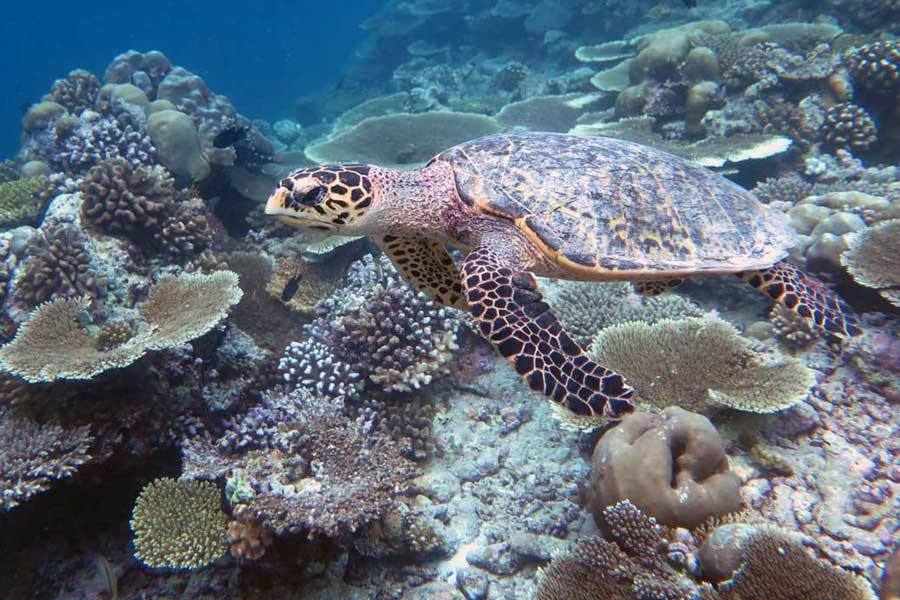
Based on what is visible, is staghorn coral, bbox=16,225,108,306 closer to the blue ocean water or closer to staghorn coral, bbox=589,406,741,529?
staghorn coral, bbox=589,406,741,529

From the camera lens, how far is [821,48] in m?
7.79

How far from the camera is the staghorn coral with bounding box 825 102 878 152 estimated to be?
6895mm

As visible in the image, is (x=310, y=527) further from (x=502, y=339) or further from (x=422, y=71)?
(x=422, y=71)

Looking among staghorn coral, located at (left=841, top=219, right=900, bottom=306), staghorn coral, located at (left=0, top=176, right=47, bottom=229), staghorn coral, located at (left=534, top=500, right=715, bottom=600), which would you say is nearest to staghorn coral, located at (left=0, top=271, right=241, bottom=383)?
staghorn coral, located at (left=534, top=500, right=715, bottom=600)

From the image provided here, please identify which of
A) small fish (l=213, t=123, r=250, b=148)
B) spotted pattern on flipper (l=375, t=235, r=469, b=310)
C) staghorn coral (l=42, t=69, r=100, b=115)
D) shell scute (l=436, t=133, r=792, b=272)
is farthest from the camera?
staghorn coral (l=42, t=69, r=100, b=115)

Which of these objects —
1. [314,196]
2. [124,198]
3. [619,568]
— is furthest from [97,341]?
[619,568]

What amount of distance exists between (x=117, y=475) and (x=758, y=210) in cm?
523

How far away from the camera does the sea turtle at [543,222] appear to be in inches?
113

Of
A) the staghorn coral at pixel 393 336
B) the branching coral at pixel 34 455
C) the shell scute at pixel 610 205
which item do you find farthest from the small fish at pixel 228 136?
the branching coral at pixel 34 455

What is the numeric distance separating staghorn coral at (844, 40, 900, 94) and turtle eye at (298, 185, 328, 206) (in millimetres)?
8598

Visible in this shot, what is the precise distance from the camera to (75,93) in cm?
879

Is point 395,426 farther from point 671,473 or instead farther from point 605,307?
point 605,307

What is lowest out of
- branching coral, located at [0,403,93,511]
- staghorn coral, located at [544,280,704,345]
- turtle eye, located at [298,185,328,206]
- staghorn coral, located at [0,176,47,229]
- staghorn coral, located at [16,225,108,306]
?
staghorn coral, located at [544,280,704,345]

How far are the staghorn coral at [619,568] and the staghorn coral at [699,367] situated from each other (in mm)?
1121
